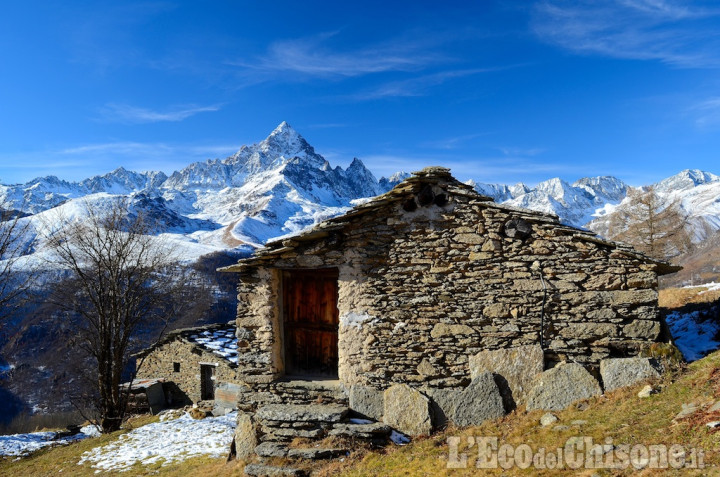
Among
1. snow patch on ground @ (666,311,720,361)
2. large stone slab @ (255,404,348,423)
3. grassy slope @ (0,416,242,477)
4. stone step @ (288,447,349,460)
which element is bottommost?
grassy slope @ (0,416,242,477)

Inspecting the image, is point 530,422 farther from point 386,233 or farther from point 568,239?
point 386,233

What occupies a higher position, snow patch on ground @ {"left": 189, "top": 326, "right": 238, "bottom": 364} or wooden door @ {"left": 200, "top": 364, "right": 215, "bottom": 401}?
snow patch on ground @ {"left": 189, "top": 326, "right": 238, "bottom": 364}

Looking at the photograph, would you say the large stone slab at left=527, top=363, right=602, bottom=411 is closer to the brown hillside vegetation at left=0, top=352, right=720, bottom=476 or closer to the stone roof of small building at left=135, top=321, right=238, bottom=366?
the brown hillside vegetation at left=0, top=352, right=720, bottom=476

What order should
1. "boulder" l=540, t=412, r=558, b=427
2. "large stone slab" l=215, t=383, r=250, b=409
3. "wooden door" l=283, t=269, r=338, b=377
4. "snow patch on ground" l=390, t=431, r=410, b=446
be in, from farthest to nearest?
"large stone slab" l=215, t=383, r=250, b=409
"wooden door" l=283, t=269, r=338, b=377
"snow patch on ground" l=390, t=431, r=410, b=446
"boulder" l=540, t=412, r=558, b=427

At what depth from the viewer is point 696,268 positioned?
94.3 m

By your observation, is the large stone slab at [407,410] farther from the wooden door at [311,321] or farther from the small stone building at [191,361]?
the small stone building at [191,361]

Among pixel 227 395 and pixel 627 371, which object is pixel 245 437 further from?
pixel 227 395

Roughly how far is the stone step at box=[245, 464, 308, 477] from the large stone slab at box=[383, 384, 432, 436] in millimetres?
1953

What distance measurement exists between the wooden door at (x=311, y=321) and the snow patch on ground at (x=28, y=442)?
10.0 meters

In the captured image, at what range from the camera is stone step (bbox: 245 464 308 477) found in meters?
7.62

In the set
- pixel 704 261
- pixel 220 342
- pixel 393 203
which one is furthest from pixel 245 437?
pixel 704 261

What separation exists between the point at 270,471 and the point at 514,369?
16.7 feet

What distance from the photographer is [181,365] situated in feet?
70.5

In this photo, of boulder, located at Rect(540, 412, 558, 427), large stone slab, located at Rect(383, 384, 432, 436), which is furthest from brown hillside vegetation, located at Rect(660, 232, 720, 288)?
large stone slab, located at Rect(383, 384, 432, 436)
